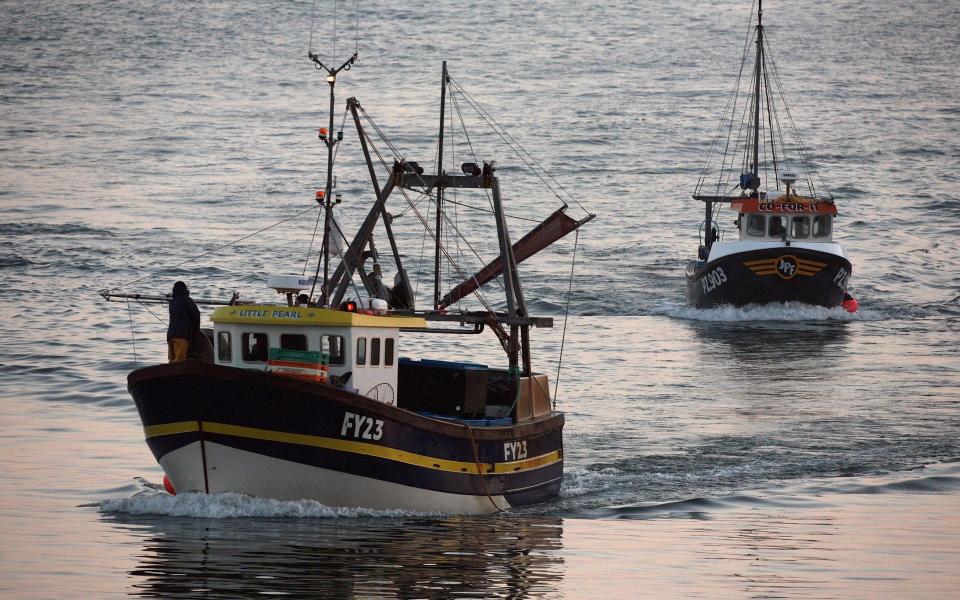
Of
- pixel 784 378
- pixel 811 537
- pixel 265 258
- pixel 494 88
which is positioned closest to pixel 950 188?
pixel 494 88

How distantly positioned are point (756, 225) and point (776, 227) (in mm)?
661

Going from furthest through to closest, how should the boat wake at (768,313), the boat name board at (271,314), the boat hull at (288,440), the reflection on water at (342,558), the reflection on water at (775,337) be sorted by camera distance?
1. the boat wake at (768,313)
2. the reflection on water at (775,337)
3. the boat name board at (271,314)
4. the boat hull at (288,440)
5. the reflection on water at (342,558)

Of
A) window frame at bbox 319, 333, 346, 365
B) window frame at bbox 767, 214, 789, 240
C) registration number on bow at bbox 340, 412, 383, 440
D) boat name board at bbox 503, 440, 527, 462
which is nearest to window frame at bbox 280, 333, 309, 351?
window frame at bbox 319, 333, 346, 365

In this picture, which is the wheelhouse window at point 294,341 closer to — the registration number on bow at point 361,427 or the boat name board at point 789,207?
the registration number on bow at point 361,427

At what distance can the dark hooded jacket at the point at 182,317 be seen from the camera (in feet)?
76.7

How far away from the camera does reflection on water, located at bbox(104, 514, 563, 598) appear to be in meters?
18.5

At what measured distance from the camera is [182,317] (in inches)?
Answer: 920

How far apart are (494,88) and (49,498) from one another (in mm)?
75725

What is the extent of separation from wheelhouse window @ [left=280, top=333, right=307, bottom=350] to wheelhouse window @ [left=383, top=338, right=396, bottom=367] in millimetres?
1296

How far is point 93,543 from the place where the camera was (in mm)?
20672

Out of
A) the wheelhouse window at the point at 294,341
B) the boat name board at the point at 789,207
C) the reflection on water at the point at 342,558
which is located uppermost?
the boat name board at the point at 789,207

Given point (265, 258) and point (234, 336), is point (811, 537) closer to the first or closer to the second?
point (234, 336)

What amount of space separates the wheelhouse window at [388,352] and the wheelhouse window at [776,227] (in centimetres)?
3425

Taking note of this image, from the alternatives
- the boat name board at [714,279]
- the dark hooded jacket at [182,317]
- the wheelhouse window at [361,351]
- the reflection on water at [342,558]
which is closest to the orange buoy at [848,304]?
the boat name board at [714,279]
